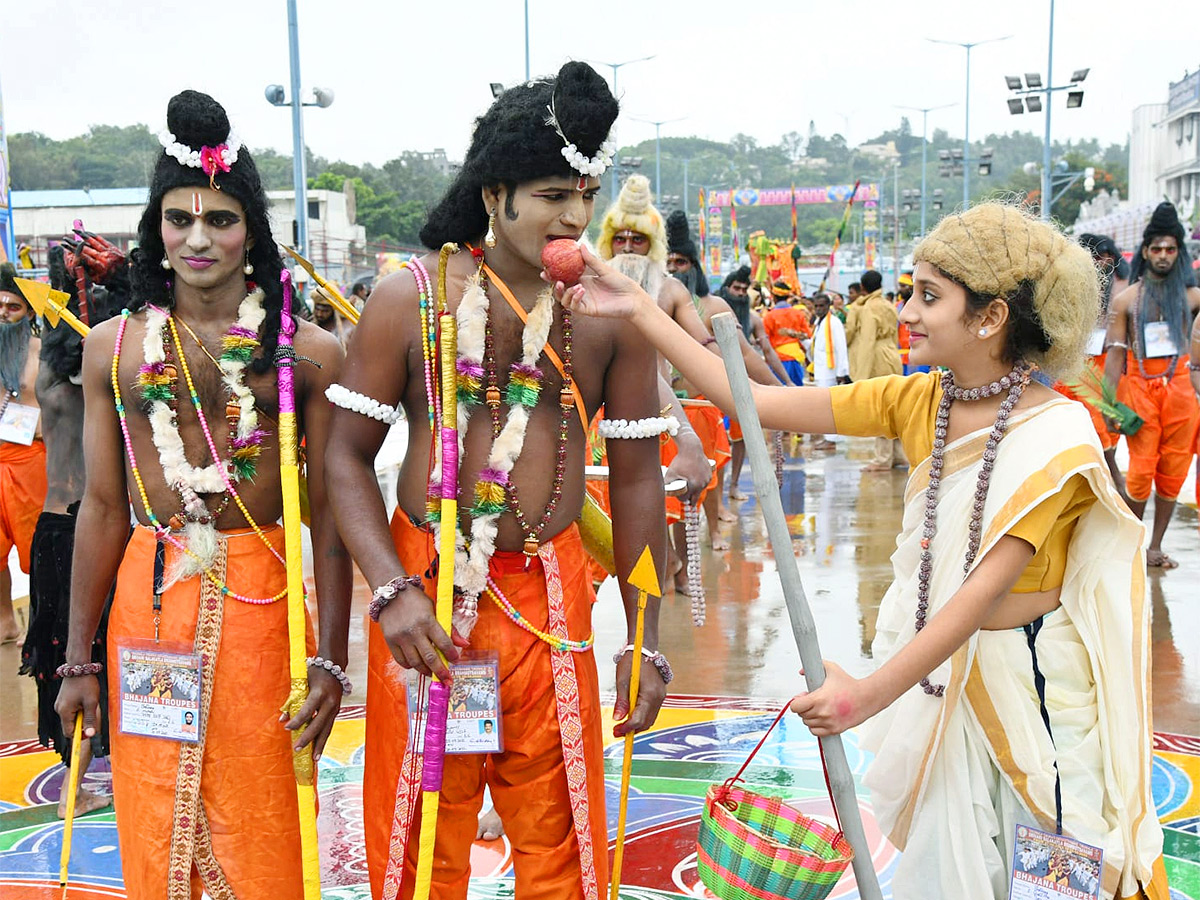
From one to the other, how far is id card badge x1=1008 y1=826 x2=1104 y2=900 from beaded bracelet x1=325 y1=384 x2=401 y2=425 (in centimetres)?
156

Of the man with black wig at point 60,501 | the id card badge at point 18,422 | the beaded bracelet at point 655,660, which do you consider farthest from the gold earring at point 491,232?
the id card badge at point 18,422

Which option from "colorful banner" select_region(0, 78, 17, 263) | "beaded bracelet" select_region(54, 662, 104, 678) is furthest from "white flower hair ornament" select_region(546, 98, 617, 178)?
"colorful banner" select_region(0, 78, 17, 263)

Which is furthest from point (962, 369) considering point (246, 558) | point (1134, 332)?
point (1134, 332)

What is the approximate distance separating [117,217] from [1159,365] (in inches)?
539

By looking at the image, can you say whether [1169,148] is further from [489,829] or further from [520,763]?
[520,763]

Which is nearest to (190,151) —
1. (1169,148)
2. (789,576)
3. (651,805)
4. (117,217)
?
(789,576)

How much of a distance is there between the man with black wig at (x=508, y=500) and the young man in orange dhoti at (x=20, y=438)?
143 inches

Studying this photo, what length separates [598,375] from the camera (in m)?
2.85

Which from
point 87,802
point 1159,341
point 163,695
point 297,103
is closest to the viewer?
point 163,695

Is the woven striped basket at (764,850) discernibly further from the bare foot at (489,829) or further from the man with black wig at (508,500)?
the bare foot at (489,829)

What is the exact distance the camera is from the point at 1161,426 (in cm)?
765

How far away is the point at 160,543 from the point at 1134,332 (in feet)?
Answer: 21.0

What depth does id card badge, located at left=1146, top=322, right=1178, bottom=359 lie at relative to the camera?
295 inches

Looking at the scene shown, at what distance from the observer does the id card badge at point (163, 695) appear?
2.81 m
